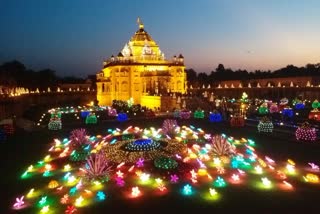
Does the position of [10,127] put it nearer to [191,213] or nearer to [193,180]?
[193,180]

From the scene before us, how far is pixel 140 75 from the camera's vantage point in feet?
193

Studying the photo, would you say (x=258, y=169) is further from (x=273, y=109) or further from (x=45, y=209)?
(x=273, y=109)

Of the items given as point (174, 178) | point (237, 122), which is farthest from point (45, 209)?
point (237, 122)

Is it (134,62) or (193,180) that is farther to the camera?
(134,62)

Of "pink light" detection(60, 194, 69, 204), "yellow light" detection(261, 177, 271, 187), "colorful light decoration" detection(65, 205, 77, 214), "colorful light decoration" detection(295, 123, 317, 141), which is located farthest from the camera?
"colorful light decoration" detection(295, 123, 317, 141)

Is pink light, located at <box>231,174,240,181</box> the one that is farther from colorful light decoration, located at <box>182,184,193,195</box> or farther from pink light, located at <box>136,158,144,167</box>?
pink light, located at <box>136,158,144,167</box>

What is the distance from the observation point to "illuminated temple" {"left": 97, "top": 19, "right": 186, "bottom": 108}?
57.5m

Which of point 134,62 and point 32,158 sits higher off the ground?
point 134,62

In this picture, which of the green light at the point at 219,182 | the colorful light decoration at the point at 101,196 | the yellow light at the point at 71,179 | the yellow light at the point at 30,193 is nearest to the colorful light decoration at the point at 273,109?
the green light at the point at 219,182

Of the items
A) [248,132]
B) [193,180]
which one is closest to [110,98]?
[248,132]

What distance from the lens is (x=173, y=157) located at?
19.2 metres

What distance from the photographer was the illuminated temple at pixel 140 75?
57531 mm

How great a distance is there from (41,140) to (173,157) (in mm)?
13007

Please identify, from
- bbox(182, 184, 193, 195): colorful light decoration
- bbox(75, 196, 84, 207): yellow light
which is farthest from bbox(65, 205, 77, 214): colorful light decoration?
bbox(182, 184, 193, 195): colorful light decoration
